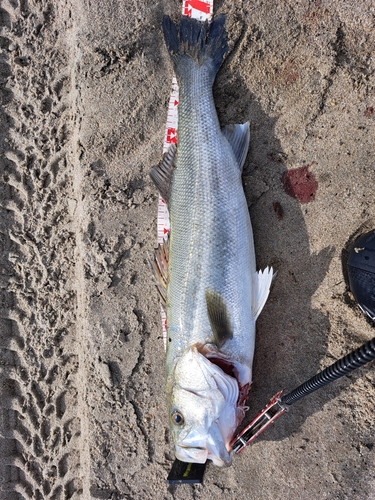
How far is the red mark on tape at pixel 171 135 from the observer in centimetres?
321

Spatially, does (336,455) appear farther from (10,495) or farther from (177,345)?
(10,495)

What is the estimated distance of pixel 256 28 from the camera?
9.98 feet

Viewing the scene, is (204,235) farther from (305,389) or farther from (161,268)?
(305,389)

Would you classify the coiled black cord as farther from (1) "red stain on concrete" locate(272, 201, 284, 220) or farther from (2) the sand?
(1) "red stain on concrete" locate(272, 201, 284, 220)

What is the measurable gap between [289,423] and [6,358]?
258 centimetres

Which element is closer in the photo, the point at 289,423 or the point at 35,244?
the point at 289,423

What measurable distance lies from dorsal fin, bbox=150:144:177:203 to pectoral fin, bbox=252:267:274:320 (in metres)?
0.94

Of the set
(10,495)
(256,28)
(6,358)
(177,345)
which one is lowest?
(10,495)

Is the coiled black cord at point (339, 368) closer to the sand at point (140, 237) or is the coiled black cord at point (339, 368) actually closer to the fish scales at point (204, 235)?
the sand at point (140, 237)

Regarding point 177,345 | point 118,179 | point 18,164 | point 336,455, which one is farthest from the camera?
point 18,164

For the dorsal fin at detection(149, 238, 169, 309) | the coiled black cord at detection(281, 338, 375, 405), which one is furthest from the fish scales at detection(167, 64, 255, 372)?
the coiled black cord at detection(281, 338, 375, 405)

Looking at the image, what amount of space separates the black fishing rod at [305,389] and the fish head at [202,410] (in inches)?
8.7

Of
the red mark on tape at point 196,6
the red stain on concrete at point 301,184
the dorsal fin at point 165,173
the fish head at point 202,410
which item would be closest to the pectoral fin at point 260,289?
the fish head at point 202,410

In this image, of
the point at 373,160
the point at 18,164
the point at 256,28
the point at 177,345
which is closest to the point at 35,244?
the point at 18,164
